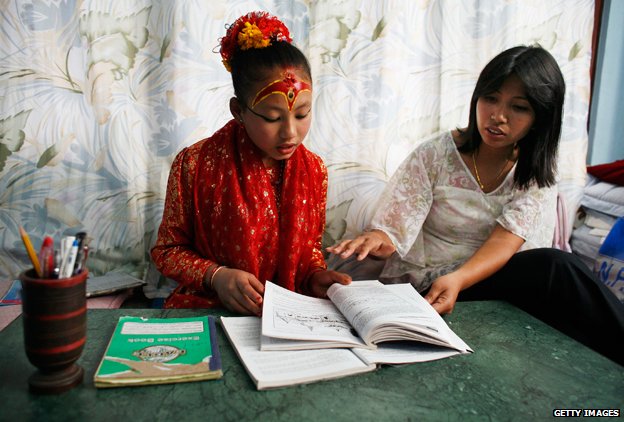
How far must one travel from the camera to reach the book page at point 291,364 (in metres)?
0.71

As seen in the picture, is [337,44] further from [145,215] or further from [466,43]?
[145,215]

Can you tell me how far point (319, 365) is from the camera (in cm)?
75

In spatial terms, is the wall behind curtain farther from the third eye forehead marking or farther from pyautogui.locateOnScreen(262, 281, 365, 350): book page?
pyautogui.locateOnScreen(262, 281, 365, 350): book page

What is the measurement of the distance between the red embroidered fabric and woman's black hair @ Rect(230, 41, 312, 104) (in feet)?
0.51

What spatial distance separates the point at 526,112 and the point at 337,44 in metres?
0.63

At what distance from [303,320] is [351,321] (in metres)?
0.09

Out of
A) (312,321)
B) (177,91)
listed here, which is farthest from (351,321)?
(177,91)

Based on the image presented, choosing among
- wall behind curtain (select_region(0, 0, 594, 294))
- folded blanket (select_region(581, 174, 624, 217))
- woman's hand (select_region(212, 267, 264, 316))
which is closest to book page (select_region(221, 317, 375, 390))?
woman's hand (select_region(212, 267, 264, 316))

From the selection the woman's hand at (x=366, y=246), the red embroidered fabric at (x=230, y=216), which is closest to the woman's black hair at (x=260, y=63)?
the red embroidered fabric at (x=230, y=216)

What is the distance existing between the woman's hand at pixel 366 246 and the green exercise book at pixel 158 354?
0.35 meters

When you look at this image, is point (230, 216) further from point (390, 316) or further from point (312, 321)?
point (390, 316)

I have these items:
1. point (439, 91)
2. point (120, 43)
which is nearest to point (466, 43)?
point (439, 91)

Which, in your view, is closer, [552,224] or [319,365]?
[319,365]

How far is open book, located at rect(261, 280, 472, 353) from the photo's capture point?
0.81m
